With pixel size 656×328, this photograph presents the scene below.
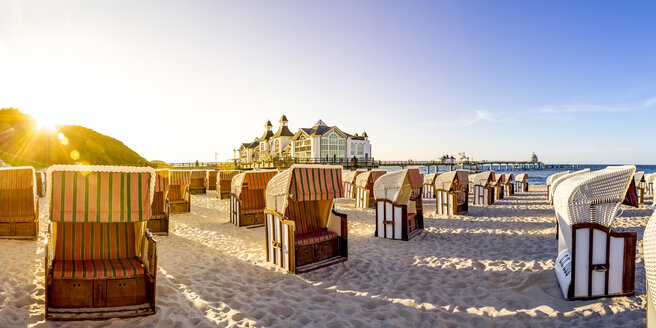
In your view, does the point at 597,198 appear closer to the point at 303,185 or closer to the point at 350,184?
the point at 303,185

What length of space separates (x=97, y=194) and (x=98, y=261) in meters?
1.06

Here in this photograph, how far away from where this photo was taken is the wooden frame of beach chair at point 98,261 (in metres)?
4.09

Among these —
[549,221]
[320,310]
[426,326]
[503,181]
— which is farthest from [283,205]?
[503,181]

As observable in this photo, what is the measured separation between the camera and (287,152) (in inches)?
2452

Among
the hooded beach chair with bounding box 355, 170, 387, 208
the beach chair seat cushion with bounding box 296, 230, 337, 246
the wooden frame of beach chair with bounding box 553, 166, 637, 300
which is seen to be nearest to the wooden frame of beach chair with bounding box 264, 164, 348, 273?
the beach chair seat cushion with bounding box 296, 230, 337, 246

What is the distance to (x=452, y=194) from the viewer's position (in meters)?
13.2

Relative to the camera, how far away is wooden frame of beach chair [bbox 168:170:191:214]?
13.6m

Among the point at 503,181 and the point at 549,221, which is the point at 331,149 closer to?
the point at 503,181

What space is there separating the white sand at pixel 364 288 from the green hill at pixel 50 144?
58.1m

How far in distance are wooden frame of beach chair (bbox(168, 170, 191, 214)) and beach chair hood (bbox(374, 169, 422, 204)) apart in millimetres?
7825

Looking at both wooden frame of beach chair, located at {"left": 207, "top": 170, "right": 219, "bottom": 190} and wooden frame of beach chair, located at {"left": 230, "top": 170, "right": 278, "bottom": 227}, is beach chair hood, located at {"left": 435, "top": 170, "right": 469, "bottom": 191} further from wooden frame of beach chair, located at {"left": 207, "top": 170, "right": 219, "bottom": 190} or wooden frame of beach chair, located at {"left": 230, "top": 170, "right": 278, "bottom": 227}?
wooden frame of beach chair, located at {"left": 207, "top": 170, "right": 219, "bottom": 190}

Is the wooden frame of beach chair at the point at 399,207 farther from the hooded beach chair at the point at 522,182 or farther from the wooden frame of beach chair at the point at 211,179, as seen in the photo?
the hooded beach chair at the point at 522,182

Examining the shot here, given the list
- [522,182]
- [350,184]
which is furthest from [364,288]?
[522,182]

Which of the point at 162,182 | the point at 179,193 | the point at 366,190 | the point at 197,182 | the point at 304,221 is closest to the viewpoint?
the point at 304,221
